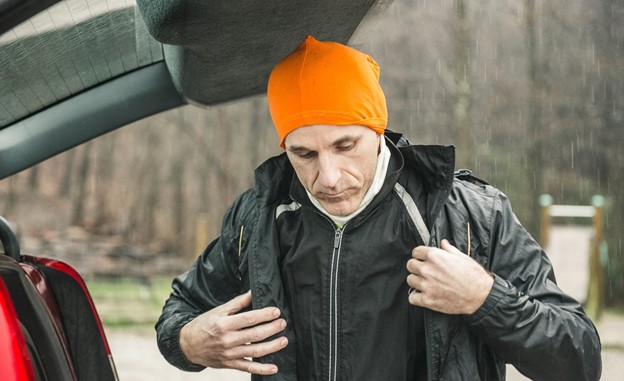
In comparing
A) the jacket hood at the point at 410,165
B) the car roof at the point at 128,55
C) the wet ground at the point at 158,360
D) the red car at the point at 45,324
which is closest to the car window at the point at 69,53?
the car roof at the point at 128,55

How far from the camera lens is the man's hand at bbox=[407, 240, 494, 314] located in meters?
2.16

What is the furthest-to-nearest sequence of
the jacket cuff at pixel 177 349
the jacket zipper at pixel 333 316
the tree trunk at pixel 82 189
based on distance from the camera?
1. the tree trunk at pixel 82 189
2. the jacket cuff at pixel 177 349
3. the jacket zipper at pixel 333 316

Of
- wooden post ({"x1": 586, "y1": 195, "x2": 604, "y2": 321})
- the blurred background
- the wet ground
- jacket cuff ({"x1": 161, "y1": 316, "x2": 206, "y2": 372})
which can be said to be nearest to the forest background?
the blurred background

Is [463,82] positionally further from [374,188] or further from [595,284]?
[374,188]

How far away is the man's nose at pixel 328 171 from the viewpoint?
2.30m

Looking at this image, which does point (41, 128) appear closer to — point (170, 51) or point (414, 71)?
point (170, 51)

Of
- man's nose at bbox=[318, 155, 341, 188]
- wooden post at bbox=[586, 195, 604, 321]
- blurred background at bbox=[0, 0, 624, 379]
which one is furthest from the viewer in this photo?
blurred background at bbox=[0, 0, 624, 379]

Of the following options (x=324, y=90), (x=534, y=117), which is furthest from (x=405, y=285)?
(x=534, y=117)

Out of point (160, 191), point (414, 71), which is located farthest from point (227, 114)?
point (414, 71)

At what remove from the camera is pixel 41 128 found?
2.80 m

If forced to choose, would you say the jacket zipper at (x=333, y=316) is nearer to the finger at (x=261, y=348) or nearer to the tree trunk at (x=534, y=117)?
the finger at (x=261, y=348)

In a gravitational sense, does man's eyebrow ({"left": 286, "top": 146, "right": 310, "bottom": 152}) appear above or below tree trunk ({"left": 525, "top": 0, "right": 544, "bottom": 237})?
below

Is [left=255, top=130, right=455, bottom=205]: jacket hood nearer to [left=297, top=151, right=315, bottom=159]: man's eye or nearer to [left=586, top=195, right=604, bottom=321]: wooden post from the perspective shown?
[left=297, top=151, right=315, bottom=159]: man's eye

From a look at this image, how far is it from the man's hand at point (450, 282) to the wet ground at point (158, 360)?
851 cm
